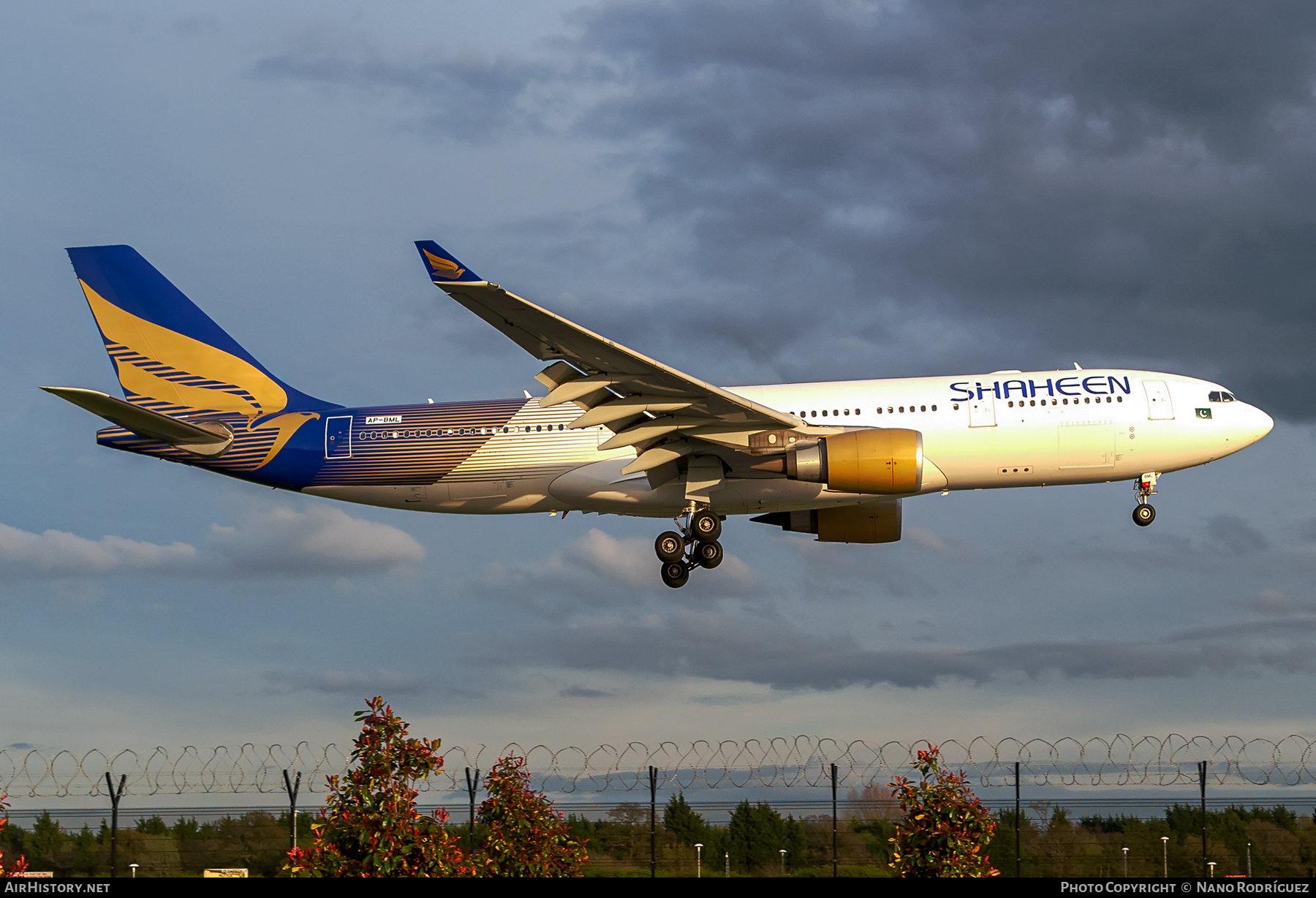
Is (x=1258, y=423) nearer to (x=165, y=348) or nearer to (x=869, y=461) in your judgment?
(x=869, y=461)

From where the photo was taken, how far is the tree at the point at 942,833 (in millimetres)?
20297

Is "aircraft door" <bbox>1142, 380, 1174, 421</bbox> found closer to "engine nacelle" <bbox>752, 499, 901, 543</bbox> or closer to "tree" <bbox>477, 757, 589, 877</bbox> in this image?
"engine nacelle" <bbox>752, 499, 901, 543</bbox>

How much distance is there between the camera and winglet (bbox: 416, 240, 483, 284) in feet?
78.1

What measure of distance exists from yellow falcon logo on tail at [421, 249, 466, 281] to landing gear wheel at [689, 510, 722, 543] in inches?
417

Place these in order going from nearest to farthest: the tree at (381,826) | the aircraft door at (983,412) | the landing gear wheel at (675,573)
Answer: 1. the tree at (381,826)
2. the aircraft door at (983,412)
3. the landing gear wheel at (675,573)

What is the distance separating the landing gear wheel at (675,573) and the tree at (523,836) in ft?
31.8

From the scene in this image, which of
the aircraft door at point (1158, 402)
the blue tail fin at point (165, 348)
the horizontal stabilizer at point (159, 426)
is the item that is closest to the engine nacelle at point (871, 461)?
the aircraft door at point (1158, 402)

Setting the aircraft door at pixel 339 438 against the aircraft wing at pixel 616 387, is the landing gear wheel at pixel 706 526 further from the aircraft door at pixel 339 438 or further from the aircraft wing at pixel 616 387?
the aircraft door at pixel 339 438

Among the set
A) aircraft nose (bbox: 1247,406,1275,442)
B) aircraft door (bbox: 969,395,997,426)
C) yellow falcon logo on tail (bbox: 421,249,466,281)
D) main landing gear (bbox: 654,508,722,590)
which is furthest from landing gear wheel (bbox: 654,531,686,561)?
aircraft nose (bbox: 1247,406,1275,442)

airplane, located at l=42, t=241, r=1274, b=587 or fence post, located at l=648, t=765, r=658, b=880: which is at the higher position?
airplane, located at l=42, t=241, r=1274, b=587

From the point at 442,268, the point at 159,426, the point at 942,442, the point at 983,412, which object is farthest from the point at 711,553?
the point at 159,426
